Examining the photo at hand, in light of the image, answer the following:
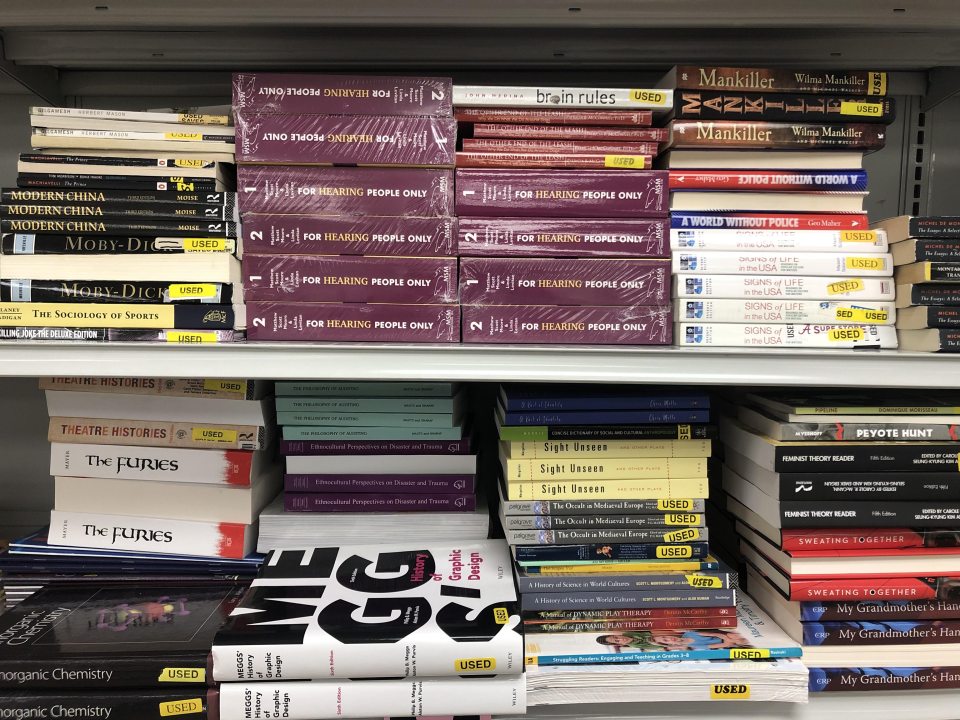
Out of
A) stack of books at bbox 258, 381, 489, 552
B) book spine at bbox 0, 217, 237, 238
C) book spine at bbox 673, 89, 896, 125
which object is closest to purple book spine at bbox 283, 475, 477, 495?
stack of books at bbox 258, 381, 489, 552

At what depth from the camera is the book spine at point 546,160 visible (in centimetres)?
94

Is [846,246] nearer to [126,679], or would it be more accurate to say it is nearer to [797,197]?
[797,197]

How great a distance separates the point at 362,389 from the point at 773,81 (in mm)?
790

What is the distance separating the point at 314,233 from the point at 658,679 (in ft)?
2.60

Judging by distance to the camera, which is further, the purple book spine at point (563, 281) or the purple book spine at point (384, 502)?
the purple book spine at point (384, 502)

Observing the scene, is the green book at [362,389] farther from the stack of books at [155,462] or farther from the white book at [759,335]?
the white book at [759,335]

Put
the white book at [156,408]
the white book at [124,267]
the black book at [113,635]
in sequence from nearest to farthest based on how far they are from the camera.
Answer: the black book at [113,635] → the white book at [124,267] → the white book at [156,408]

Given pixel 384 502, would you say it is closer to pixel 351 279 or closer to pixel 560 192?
pixel 351 279

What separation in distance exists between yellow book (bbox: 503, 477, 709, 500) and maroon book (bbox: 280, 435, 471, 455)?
14 centimetres

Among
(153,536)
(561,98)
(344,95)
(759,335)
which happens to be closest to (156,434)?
(153,536)

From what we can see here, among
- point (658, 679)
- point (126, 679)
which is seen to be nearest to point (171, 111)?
point (126, 679)

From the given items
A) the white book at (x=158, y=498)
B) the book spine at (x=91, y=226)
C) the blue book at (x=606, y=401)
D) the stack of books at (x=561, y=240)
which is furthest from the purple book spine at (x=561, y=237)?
the white book at (x=158, y=498)

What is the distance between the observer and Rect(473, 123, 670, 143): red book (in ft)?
3.09

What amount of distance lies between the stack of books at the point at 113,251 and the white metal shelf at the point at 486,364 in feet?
0.18
